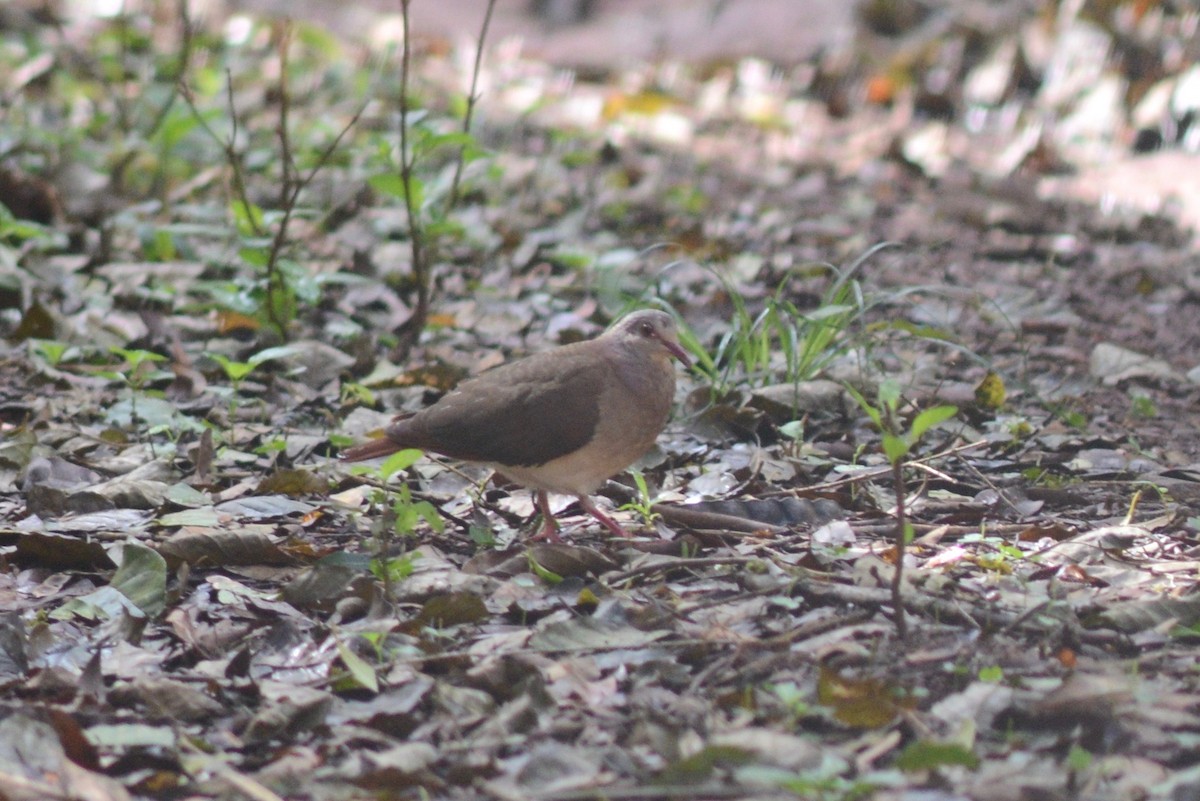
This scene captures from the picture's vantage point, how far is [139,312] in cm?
622

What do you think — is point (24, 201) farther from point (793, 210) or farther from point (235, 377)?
point (793, 210)

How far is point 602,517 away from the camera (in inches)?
172

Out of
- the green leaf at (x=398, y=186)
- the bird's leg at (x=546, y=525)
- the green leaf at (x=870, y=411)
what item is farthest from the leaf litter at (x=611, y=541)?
the green leaf at (x=398, y=186)

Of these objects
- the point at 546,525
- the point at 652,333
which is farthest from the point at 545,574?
the point at 652,333

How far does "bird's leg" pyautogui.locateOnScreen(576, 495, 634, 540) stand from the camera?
14.1 feet

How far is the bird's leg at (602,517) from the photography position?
4.29 meters

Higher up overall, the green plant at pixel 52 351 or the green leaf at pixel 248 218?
the green leaf at pixel 248 218

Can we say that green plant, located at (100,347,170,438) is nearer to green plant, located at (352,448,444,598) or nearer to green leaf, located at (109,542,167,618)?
green leaf, located at (109,542,167,618)

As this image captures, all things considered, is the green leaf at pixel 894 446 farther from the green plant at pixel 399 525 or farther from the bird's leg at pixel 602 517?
the bird's leg at pixel 602 517

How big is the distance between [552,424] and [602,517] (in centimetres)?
32

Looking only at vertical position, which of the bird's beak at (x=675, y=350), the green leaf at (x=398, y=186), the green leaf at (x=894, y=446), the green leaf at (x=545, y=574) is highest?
the green leaf at (x=398, y=186)

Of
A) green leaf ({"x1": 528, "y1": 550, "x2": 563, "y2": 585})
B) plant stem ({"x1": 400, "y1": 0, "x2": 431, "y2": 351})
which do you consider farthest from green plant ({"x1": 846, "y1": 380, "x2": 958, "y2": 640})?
plant stem ({"x1": 400, "y1": 0, "x2": 431, "y2": 351})

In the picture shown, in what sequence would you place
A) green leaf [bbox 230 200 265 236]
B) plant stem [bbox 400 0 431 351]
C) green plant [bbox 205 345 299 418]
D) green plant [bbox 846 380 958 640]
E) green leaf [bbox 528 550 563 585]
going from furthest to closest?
green leaf [bbox 230 200 265 236]
plant stem [bbox 400 0 431 351]
green plant [bbox 205 345 299 418]
green leaf [bbox 528 550 563 585]
green plant [bbox 846 380 958 640]

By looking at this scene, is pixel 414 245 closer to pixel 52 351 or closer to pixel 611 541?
pixel 52 351
